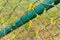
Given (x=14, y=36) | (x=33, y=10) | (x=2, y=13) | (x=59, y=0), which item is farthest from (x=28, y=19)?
(x=2, y=13)

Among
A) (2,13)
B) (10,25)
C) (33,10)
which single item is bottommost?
(33,10)

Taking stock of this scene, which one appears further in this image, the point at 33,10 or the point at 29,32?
the point at 29,32

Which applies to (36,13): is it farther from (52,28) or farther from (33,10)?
(52,28)

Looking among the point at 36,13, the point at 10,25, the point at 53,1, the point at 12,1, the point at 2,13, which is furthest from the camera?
the point at 12,1

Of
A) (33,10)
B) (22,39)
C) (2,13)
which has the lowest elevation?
(33,10)

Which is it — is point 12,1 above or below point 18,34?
above

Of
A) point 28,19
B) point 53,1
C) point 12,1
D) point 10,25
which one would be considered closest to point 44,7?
point 53,1

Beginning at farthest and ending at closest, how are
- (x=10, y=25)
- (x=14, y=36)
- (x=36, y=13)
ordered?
(x=14, y=36) < (x=10, y=25) < (x=36, y=13)

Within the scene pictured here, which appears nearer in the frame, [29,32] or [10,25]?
[10,25]

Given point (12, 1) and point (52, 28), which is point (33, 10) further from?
point (12, 1)
